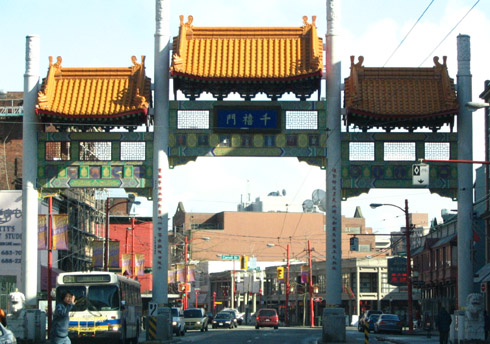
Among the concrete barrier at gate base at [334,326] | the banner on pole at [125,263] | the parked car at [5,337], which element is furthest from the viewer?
the banner on pole at [125,263]

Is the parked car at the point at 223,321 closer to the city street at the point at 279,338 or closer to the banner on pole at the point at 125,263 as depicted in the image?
the banner on pole at the point at 125,263

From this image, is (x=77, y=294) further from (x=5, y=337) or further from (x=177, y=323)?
(x=177, y=323)

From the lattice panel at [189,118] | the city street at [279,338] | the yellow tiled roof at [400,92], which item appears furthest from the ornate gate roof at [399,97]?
the city street at [279,338]

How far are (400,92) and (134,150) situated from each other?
11.5 metres

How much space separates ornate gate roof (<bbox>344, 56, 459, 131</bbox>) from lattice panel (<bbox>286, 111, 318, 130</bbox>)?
4.55 feet

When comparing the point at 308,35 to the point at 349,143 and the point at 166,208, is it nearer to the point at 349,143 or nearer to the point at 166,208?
the point at 349,143

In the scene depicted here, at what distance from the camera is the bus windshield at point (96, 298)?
29.3 meters

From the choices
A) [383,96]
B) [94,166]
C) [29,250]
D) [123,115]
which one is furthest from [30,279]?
[383,96]

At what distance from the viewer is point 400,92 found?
35.0 metres

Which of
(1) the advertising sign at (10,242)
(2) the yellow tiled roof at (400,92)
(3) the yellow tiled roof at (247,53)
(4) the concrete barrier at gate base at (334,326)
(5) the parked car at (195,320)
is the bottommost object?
(5) the parked car at (195,320)

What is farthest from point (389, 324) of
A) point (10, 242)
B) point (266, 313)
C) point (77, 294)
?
point (77, 294)

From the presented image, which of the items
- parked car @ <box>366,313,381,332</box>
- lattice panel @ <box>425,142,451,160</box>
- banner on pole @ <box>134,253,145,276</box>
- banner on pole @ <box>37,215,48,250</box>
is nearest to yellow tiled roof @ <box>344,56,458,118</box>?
lattice panel @ <box>425,142,451,160</box>

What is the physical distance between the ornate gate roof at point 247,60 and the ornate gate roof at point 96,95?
6.11ft

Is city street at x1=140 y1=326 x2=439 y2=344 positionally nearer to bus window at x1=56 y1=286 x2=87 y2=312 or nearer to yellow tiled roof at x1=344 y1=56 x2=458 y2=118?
bus window at x1=56 y1=286 x2=87 y2=312
